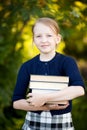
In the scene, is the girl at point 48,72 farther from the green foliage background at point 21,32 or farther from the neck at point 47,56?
the green foliage background at point 21,32

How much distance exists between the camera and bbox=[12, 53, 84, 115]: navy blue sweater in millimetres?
2752

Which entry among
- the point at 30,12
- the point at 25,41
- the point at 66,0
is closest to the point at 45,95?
the point at 30,12

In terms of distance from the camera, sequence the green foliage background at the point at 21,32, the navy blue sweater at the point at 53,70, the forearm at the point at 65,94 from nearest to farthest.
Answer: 1. the forearm at the point at 65,94
2. the navy blue sweater at the point at 53,70
3. the green foliage background at the point at 21,32

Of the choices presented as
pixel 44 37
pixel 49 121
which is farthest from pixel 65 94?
pixel 44 37

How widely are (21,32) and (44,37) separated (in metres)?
2.73

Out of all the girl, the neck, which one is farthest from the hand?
the neck

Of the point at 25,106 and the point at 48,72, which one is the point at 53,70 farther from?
the point at 25,106

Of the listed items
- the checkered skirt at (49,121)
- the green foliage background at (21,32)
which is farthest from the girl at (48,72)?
the green foliage background at (21,32)

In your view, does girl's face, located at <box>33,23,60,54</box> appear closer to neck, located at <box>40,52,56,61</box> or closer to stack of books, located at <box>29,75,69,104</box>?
neck, located at <box>40,52,56,61</box>

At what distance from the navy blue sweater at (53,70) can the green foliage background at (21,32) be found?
1309mm

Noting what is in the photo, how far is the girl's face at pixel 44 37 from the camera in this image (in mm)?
2768

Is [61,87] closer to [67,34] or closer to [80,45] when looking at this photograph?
[67,34]

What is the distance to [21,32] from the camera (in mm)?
5469

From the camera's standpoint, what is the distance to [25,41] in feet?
18.4
